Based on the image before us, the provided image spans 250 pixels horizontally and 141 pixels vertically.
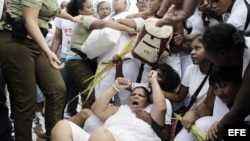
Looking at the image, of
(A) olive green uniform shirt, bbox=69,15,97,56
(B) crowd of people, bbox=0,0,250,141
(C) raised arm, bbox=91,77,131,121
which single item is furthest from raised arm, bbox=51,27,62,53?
(C) raised arm, bbox=91,77,131,121

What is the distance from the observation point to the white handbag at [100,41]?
11.3 feet

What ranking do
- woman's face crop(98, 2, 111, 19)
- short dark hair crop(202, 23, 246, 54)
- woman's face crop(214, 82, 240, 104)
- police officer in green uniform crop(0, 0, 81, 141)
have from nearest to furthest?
short dark hair crop(202, 23, 246, 54) → woman's face crop(214, 82, 240, 104) → police officer in green uniform crop(0, 0, 81, 141) → woman's face crop(98, 2, 111, 19)

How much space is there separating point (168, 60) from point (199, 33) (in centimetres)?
33

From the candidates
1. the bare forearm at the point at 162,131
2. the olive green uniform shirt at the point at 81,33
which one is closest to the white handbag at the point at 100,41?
the olive green uniform shirt at the point at 81,33

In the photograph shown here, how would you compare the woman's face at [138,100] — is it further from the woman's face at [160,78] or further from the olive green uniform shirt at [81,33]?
the olive green uniform shirt at [81,33]

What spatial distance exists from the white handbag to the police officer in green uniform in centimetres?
54

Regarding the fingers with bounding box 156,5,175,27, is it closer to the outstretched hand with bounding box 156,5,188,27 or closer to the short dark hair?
the outstretched hand with bounding box 156,5,188,27

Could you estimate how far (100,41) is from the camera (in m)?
3.51

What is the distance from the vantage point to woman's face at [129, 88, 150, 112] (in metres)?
3.01

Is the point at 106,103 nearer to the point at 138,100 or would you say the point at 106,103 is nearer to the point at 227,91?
the point at 138,100

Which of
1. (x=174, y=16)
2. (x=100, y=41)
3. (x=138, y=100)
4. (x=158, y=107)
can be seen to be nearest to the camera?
(x=174, y=16)

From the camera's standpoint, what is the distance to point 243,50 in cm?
198

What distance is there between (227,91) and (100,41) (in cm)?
149

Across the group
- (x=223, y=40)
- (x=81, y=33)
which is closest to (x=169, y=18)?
(x=223, y=40)
